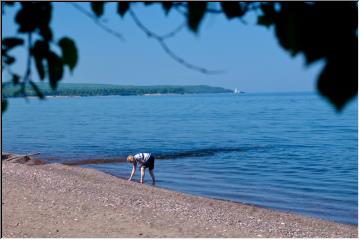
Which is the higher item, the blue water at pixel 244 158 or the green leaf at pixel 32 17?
the green leaf at pixel 32 17

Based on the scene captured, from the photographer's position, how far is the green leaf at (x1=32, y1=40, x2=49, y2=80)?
4.25 ft

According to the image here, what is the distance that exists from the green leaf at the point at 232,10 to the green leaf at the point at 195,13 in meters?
0.06

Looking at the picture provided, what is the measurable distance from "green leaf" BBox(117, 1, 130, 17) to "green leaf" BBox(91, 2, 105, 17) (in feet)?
0.15

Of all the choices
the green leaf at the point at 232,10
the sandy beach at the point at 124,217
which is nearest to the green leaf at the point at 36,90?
the green leaf at the point at 232,10

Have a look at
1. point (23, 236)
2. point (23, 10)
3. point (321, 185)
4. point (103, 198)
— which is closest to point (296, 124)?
point (321, 185)

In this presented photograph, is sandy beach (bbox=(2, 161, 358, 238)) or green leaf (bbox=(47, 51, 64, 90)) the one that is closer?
green leaf (bbox=(47, 51, 64, 90))

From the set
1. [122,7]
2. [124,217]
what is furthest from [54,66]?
[124,217]

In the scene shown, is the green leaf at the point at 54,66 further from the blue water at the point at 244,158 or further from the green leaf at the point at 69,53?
the blue water at the point at 244,158

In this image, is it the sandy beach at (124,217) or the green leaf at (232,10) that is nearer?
Answer: the green leaf at (232,10)

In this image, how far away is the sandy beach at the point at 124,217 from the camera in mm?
7164

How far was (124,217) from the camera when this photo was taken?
8.12m

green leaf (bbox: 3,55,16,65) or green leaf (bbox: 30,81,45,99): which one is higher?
green leaf (bbox: 3,55,16,65)

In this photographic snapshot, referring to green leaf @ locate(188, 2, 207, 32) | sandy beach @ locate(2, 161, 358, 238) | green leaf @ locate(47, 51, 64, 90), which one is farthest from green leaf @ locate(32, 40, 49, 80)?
sandy beach @ locate(2, 161, 358, 238)

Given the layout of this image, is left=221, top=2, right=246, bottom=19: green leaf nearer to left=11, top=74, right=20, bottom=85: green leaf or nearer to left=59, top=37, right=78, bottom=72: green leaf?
left=59, top=37, right=78, bottom=72: green leaf
